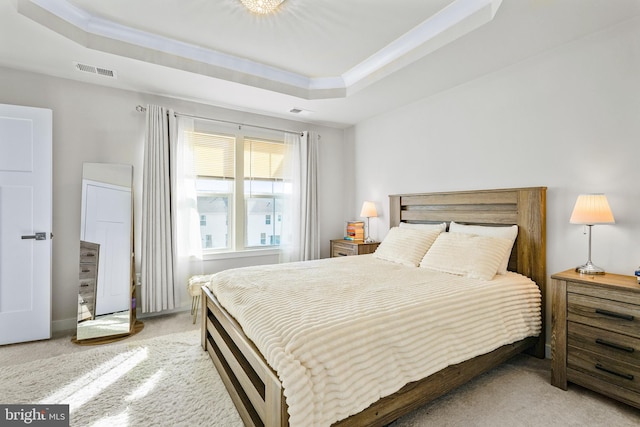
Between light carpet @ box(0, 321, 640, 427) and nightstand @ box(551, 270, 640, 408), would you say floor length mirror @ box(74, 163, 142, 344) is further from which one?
nightstand @ box(551, 270, 640, 408)

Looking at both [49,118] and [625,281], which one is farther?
[49,118]

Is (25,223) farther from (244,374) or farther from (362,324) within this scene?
(362,324)

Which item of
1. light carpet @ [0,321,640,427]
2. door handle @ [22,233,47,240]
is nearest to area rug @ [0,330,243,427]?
light carpet @ [0,321,640,427]

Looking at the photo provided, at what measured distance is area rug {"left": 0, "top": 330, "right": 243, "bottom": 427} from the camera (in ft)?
5.59

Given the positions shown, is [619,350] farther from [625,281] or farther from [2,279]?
[2,279]

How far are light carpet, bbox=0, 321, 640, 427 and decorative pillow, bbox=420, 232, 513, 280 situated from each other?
74cm

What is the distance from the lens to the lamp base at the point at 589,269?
204 cm

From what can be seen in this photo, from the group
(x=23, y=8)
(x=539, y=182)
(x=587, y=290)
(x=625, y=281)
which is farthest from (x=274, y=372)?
(x=23, y=8)

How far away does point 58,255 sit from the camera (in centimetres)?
296

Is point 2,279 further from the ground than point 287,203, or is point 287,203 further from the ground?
point 287,203

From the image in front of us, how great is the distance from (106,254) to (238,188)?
1.61 metres

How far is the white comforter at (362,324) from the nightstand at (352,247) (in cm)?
135

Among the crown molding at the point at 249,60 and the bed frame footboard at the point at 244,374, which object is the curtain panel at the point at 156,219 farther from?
the bed frame footboard at the point at 244,374

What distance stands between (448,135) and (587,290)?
191cm
